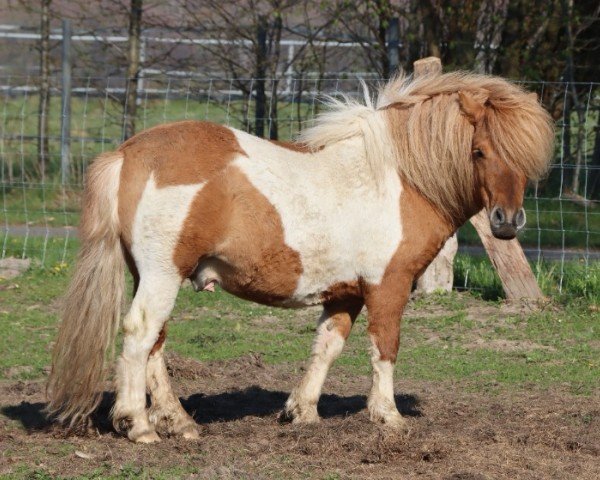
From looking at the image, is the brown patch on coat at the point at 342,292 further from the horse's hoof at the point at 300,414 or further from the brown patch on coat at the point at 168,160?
the brown patch on coat at the point at 168,160

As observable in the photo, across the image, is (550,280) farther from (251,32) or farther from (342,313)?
(251,32)

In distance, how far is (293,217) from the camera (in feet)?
16.1

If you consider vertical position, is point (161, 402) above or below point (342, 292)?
below

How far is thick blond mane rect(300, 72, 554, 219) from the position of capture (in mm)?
4988

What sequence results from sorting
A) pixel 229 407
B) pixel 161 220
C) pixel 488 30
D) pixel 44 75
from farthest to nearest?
1. pixel 44 75
2. pixel 488 30
3. pixel 229 407
4. pixel 161 220

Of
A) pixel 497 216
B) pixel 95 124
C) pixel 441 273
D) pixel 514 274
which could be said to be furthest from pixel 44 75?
pixel 497 216

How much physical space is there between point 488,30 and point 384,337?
27.9 feet

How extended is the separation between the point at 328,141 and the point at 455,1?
755 cm

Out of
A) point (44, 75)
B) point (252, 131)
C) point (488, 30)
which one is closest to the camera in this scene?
point (252, 131)

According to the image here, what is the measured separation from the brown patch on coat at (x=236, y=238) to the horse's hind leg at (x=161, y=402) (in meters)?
0.53

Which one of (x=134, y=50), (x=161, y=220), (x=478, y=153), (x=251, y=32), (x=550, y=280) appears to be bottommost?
(x=550, y=280)

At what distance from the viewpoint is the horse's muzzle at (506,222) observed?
15.9 feet

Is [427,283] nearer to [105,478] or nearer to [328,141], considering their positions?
[328,141]

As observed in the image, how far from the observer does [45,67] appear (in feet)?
Answer: 45.6
